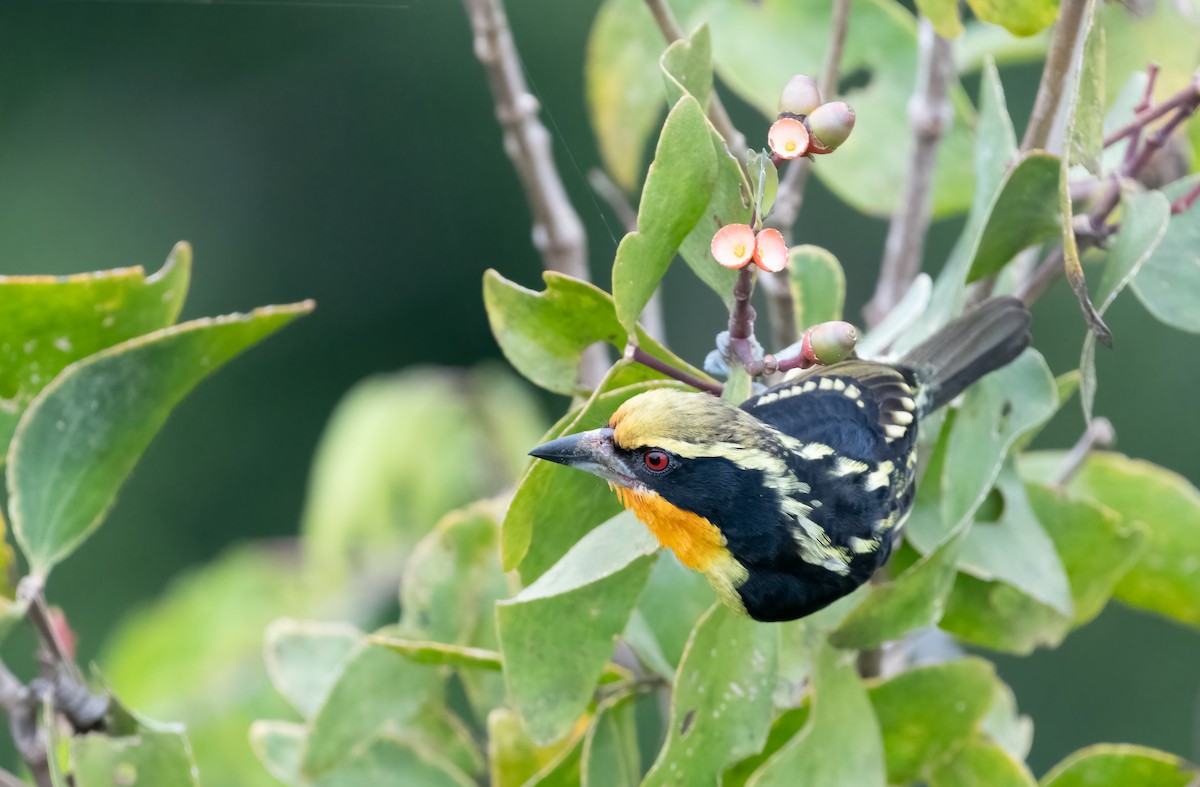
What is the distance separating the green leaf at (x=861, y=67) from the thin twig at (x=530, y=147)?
0.30 metres

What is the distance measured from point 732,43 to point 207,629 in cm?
205

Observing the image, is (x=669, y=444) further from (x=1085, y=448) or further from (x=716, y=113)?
(x=1085, y=448)

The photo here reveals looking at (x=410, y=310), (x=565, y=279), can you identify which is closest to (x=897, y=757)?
(x=565, y=279)

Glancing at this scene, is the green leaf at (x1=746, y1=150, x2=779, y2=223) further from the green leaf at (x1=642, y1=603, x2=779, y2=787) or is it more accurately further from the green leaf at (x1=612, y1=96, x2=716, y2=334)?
the green leaf at (x1=642, y1=603, x2=779, y2=787)

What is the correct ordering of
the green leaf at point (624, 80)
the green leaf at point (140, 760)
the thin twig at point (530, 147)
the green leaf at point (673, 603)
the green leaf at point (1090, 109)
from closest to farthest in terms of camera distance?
the green leaf at point (1090, 109), the green leaf at point (140, 760), the green leaf at point (673, 603), the thin twig at point (530, 147), the green leaf at point (624, 80)

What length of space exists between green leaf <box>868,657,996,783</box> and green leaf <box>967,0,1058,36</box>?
0.68 meters

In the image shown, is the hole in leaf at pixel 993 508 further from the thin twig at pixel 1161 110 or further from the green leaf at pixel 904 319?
the thin twig at pixel 1161 110

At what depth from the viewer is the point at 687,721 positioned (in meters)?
1.39

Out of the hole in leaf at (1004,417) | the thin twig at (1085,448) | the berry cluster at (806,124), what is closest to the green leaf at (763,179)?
the berry cluster at (806,124)

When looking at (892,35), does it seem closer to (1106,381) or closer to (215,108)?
(1106,381)

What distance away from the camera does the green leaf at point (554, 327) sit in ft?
4.30

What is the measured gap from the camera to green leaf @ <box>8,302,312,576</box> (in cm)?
148

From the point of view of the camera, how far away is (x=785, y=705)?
1487 mm

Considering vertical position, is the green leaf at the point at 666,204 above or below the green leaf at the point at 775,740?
above
